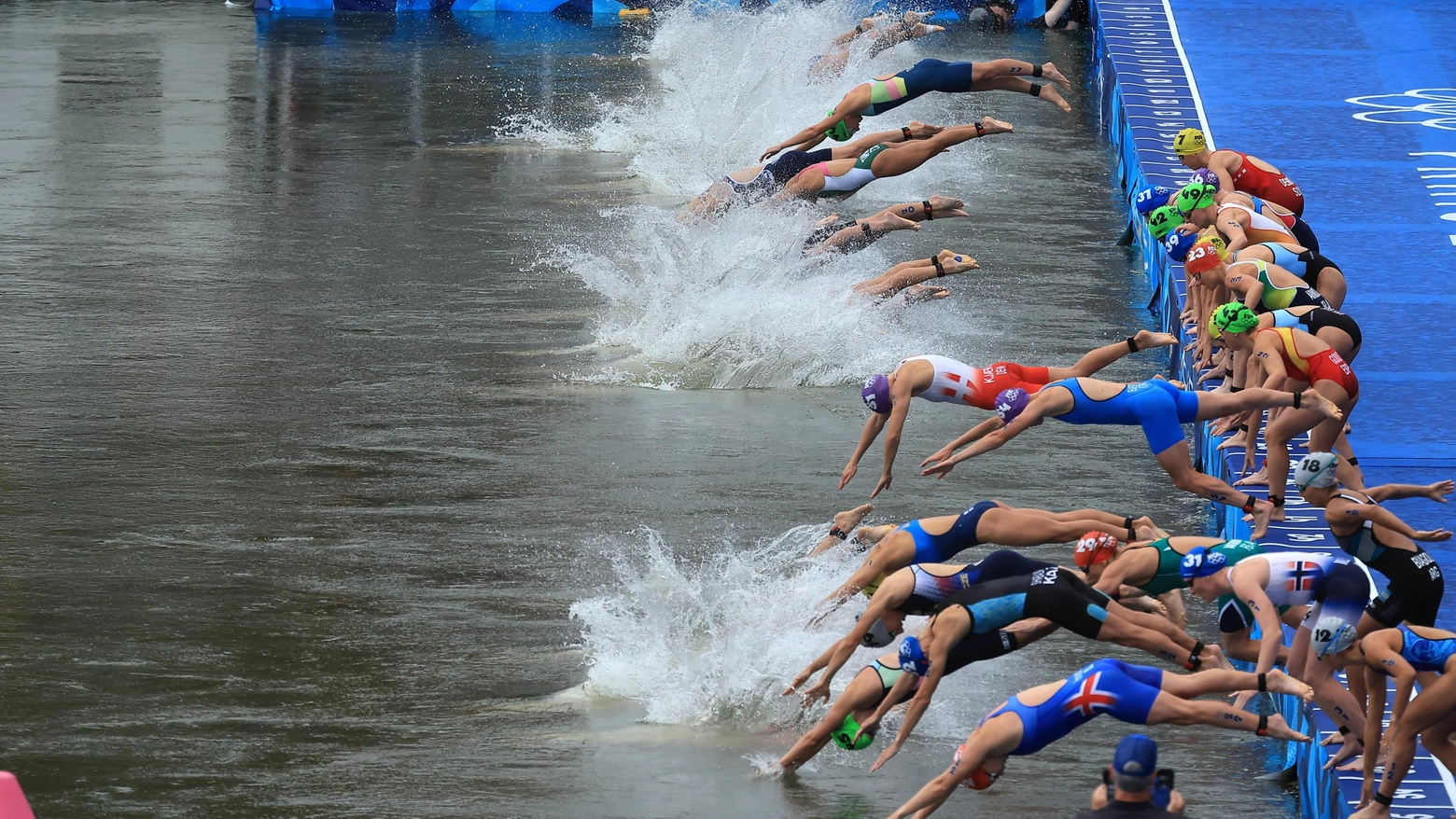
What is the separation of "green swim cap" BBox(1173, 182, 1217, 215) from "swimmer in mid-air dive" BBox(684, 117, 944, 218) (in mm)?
4363

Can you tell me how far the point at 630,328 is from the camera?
52.8 ft

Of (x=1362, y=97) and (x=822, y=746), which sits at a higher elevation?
(x=1362, y=97)

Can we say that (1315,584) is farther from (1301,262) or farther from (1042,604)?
(1301,262)

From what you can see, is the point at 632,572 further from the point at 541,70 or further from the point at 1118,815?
the point at 541,70

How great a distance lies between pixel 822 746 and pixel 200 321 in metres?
9.40

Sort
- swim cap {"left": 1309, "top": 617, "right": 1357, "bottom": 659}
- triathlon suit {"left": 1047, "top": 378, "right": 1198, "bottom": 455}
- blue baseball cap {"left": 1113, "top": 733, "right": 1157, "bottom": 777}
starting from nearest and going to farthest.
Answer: blue baseball cap {"left": 1113, "top": 733, "right": 1157, "bottom": 777} → swim cap {"left": 1309, "top": 617, "right": 1357, "bottom": 659} → triathlon suit {"left": 1047, "top": 378, "right": 1198, "bottom": 455}

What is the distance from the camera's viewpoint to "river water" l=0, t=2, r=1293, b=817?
921 centimetres

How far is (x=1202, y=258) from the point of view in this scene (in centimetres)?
1184

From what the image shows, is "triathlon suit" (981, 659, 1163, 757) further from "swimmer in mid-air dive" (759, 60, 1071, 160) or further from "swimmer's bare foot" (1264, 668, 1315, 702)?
"swimmer in mid-air dive" (759, 60, 1071, 160)

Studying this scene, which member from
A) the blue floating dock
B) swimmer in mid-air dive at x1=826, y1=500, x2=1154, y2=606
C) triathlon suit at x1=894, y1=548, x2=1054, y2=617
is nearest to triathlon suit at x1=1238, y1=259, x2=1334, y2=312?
the blue floating dock

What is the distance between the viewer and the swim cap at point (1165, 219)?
12.8 metres

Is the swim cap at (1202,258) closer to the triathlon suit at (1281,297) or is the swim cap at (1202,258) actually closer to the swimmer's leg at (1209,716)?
the triathlon suit at (1281,297)

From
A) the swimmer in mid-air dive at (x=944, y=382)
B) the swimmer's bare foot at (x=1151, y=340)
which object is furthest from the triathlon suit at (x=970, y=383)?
the swimmer's bare foot at (x=1151, y=340)

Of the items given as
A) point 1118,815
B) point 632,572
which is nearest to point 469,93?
point 632,572
